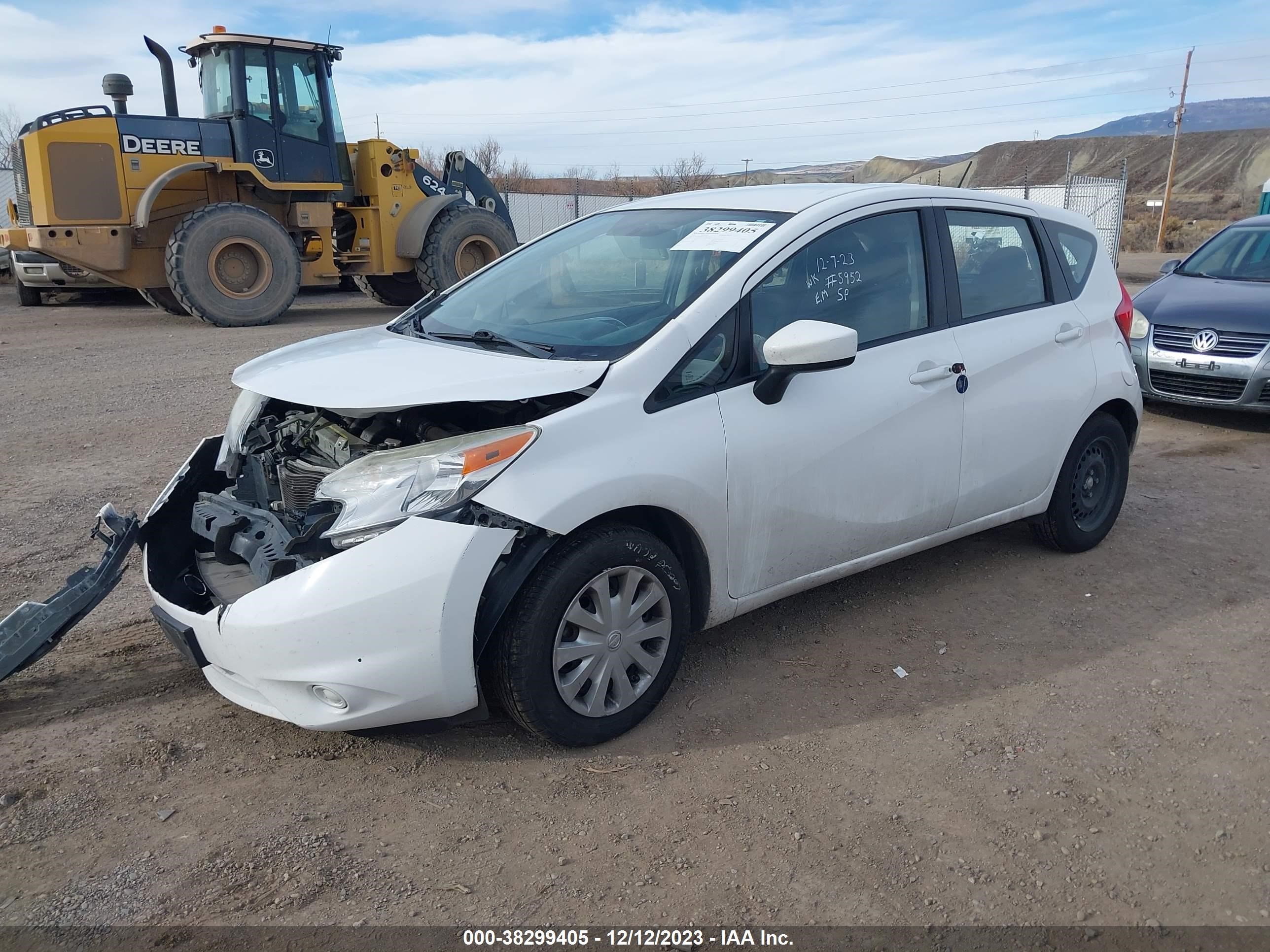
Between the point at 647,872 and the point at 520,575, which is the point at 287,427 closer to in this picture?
the point at 520,575

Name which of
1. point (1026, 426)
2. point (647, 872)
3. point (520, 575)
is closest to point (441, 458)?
point (520, 575)

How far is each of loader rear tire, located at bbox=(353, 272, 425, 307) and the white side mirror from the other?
1349cm

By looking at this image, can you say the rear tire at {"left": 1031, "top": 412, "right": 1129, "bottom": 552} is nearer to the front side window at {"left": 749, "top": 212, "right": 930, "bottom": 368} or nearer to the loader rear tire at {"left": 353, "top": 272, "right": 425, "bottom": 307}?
the front side window at {"left": 749, "top": 212, "right": 930, "bottom": 368}

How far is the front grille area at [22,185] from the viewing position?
12680mm

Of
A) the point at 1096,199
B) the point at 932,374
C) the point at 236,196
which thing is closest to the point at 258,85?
the point at 236,196

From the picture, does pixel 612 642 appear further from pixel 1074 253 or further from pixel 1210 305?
pixel 1210 305

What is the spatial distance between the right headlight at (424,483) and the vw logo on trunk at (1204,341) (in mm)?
6507

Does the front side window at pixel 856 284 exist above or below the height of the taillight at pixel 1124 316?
above

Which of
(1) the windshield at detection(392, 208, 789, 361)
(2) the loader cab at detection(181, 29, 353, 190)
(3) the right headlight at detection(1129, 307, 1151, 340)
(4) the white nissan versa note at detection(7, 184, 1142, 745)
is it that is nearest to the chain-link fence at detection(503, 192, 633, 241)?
(2) the loader cab at detection(181, 29, 353, 190)

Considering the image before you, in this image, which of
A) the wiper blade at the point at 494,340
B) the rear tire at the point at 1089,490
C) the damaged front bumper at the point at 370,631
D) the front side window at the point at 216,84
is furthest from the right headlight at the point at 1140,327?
the front side window at the point at 216,84

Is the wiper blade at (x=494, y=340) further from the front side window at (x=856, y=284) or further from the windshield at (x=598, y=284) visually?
the front side window at (x=856, y=284)

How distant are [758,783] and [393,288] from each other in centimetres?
1458

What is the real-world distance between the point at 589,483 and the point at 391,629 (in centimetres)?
68

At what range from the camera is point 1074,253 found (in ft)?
15.5
